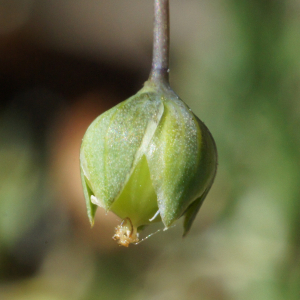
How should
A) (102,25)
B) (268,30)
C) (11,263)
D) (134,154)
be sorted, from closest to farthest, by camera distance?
1. (134,154)
2. (268,30)
3. (11,263)
4. (102,25)

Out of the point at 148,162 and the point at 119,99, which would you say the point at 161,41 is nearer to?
the point at 148,162

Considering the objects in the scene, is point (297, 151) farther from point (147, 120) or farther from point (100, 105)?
point (100, 105)

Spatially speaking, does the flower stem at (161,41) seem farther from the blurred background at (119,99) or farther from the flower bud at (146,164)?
the blurred background at (119,99)

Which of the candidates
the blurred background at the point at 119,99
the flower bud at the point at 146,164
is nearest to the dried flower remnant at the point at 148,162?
the flower bud at the point at 146,164

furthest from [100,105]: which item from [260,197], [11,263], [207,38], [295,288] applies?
[295,288]

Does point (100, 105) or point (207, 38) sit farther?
point (100, 105)

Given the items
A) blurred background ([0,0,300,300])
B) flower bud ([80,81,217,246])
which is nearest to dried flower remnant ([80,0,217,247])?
flower bud ([80,81,217,246])
